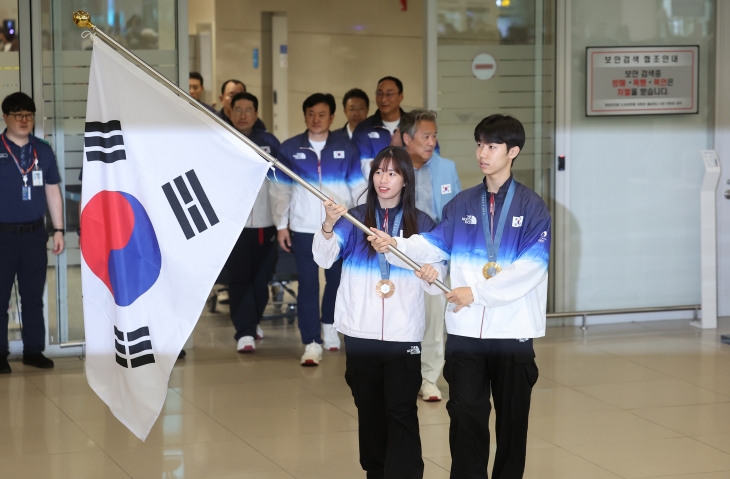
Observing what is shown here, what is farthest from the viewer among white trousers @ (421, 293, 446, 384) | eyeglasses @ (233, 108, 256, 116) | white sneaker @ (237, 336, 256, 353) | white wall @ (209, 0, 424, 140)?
white wall @ (209, 0, 424, 140)

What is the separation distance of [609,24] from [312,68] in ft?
18.9

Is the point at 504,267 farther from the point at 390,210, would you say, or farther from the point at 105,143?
the point at 105,143

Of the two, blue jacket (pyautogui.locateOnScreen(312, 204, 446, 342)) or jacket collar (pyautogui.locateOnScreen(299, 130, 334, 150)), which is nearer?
blue jacket (pyautogui.locateOnScreen(312, 204, 446, 342))

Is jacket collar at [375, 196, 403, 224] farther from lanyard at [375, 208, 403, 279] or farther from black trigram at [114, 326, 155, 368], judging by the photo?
black trigram at [114, 326, 155, 368]

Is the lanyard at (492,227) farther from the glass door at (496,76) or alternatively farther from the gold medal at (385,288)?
the glass door at (496,76)

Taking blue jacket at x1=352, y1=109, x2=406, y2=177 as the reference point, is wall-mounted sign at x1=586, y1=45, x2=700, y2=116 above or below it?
above

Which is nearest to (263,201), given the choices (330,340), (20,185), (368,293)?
(330,340)

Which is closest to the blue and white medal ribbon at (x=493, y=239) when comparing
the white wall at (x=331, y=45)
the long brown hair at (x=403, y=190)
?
the long brown hair at (x=403, y=190)

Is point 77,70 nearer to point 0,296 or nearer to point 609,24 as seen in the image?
point 0,296

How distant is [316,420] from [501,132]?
2.24 meters

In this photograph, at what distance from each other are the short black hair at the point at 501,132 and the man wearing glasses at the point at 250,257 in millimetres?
3385

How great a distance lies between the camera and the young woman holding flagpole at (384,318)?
3734 millimetres

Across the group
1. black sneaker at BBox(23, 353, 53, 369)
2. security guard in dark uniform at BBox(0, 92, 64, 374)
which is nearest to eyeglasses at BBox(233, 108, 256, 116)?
security guard in dark uniform at BBox(0, 92, 64, 374)

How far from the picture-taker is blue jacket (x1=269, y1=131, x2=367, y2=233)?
254 inches
